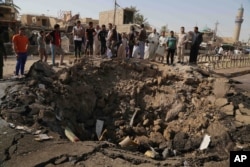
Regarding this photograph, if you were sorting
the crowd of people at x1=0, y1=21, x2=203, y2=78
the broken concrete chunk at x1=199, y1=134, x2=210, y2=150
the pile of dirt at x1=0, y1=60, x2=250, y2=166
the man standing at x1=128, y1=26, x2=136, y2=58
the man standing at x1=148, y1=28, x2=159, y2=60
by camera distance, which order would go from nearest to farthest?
the pile of dirt at x1=0, y1=60, x2=250, y2=166, the broken concrete chunk at x1=199, y1=134, x2=210, y2=150, the crowd of people at x1=0, y1=21, x2=203, y2=78, the man standing at x1=128, y1=26, x2=136, y2=58, the man standing at x1=148, y1=28, x2=159, y2=60

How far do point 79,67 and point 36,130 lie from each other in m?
4.45

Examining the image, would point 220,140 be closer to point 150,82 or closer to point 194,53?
point 150,82

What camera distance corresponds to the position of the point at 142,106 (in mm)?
9781

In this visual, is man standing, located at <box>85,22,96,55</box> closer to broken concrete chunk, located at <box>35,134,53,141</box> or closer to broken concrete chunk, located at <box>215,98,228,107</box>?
broken concrete chunk, located at <box>215,98,228,107</box>

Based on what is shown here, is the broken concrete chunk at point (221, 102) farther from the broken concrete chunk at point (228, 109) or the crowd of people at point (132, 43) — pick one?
the crowd of people at point (132, 43)

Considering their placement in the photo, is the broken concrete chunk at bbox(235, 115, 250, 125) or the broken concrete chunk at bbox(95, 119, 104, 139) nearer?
the broken concrete chunk at bbox(235, 115, 250, 125)

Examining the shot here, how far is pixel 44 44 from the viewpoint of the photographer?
11.3 meters

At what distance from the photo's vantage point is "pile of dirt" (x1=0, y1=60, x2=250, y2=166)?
24.2ft

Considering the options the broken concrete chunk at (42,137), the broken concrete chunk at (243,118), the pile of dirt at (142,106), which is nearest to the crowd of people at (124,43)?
the pile of dirt at (142,106)

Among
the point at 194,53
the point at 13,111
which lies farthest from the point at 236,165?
the point at 194,53

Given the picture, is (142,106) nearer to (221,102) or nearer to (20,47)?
(221,102)

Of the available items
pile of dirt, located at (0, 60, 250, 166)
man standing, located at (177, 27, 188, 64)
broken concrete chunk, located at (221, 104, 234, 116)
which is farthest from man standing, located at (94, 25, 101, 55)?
broken concrete chunk, located at (221, 104, 234, 116)

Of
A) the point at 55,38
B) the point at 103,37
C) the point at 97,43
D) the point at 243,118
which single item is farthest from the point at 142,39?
the point at 243,118

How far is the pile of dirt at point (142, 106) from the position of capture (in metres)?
7.39
